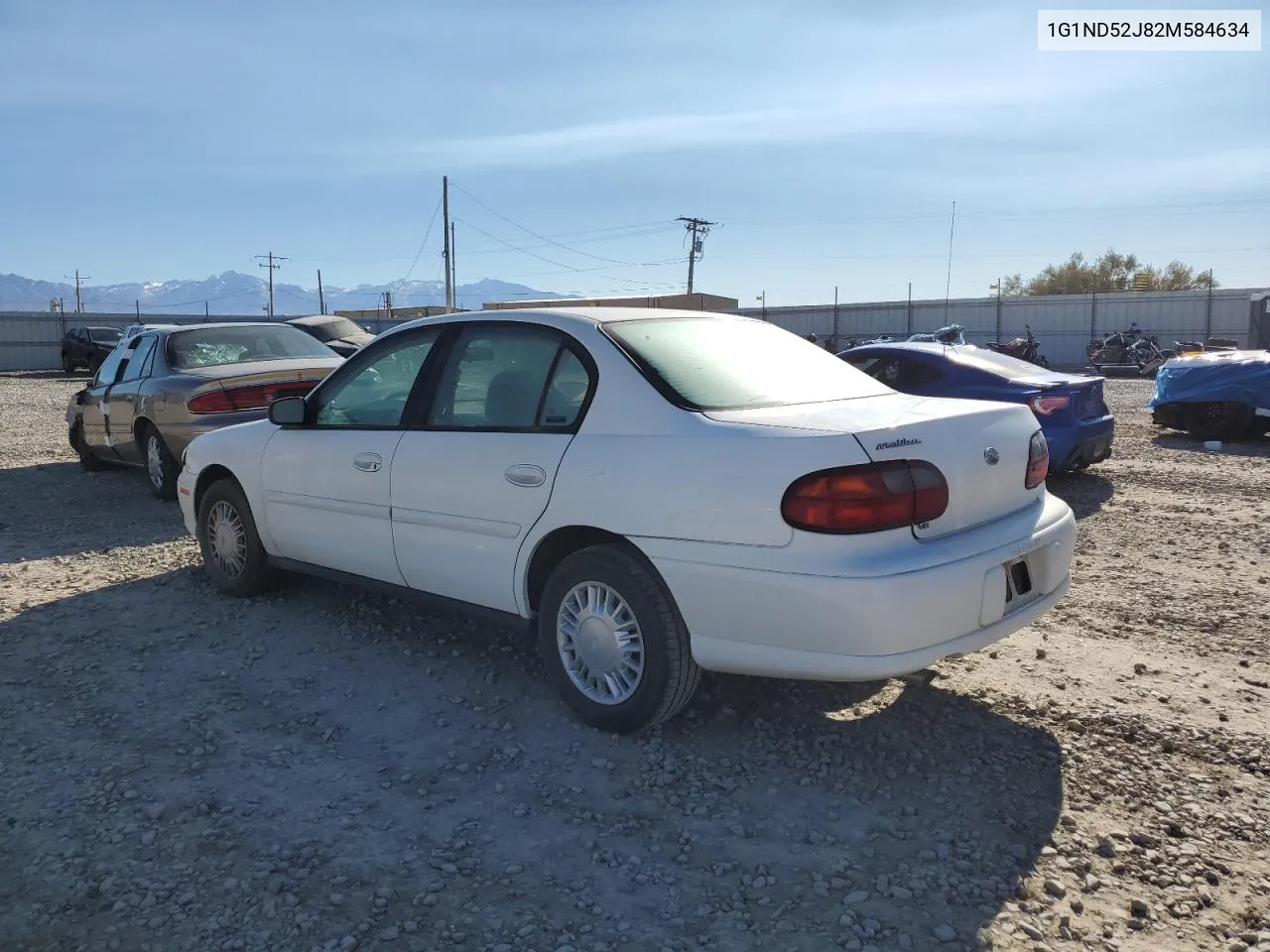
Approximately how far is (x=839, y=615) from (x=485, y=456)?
1.61 metres

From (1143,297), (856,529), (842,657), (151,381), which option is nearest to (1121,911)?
(842,657)

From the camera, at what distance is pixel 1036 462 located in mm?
3744

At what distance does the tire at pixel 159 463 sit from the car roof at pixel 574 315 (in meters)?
4.73

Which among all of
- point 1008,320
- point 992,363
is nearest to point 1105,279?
point 1008,320

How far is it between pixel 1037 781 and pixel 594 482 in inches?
70.8

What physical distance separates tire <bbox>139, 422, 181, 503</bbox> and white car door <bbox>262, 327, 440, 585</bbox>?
3.78 m

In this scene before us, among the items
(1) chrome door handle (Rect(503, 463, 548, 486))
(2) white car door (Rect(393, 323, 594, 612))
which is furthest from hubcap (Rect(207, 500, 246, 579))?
(1) chrome door handle (Rect(503, 463, 548, 486))

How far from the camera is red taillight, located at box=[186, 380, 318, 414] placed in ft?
26.4

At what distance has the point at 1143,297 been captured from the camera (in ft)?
112

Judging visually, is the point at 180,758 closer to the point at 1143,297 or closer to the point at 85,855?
the point at 85,855

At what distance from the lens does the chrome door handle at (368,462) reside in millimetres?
4410

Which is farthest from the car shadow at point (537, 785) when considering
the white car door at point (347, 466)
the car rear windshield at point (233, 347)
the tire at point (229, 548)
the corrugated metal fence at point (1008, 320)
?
the corrugated metal fence at point (1008, 320)

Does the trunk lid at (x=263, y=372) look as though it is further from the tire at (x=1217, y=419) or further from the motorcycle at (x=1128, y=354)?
the motorcycle at (x=1128, y=354)

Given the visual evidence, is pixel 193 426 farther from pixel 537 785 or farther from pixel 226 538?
pixel 537 785
